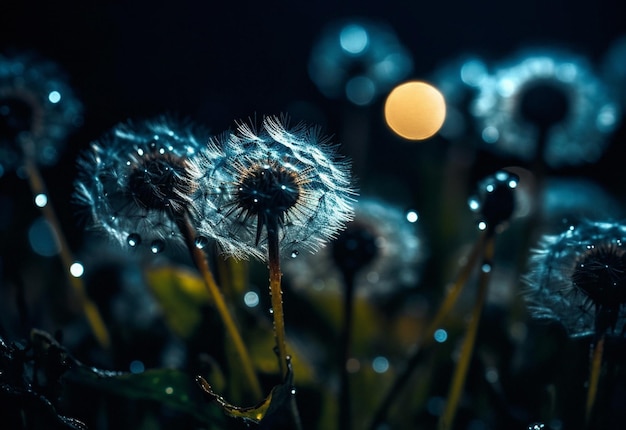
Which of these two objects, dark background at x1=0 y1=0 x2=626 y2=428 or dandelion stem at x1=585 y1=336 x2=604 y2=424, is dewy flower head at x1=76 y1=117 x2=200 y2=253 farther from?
dark background at x1=0 y1=0 x2=626 y2=428

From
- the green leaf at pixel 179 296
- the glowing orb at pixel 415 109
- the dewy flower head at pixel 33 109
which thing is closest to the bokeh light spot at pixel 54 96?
the dewy flower head at pixel 33 109

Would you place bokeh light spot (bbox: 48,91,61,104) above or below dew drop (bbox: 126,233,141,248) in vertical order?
above

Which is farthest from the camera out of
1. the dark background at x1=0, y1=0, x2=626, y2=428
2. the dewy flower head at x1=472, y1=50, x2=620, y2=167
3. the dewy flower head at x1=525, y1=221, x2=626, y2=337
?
the dark background at x1=0, y1=0, x2=626, y2=428

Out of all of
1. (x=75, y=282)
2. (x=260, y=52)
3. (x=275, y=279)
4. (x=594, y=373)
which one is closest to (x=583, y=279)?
(x=594, y=373)

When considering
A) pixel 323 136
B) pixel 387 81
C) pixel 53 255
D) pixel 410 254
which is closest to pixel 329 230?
pixel 323 136

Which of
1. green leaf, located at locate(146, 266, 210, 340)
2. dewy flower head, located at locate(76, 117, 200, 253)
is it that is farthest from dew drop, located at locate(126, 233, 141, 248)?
green leaf, located at locate(146, 266, 210, 340)

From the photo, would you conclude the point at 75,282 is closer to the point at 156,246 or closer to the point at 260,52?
the point at 156,246

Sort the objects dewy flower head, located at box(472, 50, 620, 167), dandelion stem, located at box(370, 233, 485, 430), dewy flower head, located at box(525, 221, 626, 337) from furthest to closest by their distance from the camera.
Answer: dewy flower head, located at box(472, 50, 620, 167), dandelion stem, located at box(370, 233, 485, 430), dewy flower head, located at box(525, 221, 626, 337)
